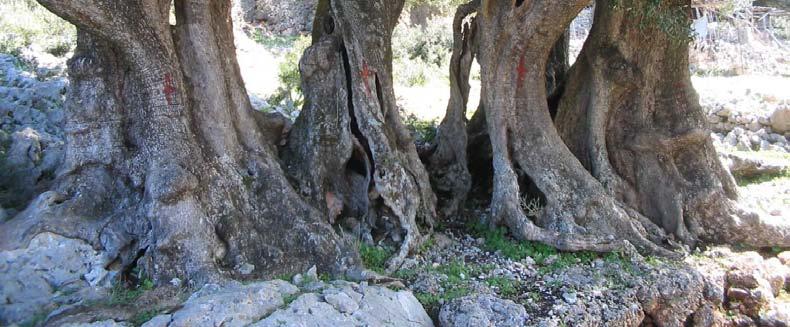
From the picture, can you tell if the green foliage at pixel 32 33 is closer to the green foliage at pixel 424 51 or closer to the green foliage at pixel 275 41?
the green foliage at pixel 275 41

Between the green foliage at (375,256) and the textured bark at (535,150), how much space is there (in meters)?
1.48

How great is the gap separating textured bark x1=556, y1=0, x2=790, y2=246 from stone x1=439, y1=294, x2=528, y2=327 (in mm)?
2872

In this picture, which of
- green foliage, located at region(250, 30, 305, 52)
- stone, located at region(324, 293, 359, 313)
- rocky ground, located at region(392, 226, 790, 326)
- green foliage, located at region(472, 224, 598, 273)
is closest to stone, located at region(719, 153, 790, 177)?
rocky ground, located at region(392, 226, 790, 326)

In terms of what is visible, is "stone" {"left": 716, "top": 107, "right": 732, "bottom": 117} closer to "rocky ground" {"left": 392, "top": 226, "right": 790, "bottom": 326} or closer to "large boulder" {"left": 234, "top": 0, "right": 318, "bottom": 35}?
"rocky ground" {"left": 392, "top": 226, "right": 790, "bottom": 326}

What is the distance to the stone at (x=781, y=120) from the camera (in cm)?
1295

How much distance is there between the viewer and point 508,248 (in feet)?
24.3

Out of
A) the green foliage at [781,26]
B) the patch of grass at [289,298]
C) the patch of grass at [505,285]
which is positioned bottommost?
the patch of grass at [505,285]

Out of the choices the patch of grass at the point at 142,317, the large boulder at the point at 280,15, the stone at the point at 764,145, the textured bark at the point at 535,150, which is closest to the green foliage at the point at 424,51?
the large boulder at the point at 280,15

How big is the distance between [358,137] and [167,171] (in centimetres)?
219

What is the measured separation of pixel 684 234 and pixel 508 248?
6.76ft

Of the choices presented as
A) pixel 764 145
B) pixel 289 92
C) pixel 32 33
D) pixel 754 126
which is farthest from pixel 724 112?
pixel 32 33

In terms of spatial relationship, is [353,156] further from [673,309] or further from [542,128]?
[673,309]

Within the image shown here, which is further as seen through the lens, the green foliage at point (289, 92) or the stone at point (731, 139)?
the stone at point (731, 139)

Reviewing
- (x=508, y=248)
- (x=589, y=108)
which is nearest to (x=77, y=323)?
(x=508, y=248)
